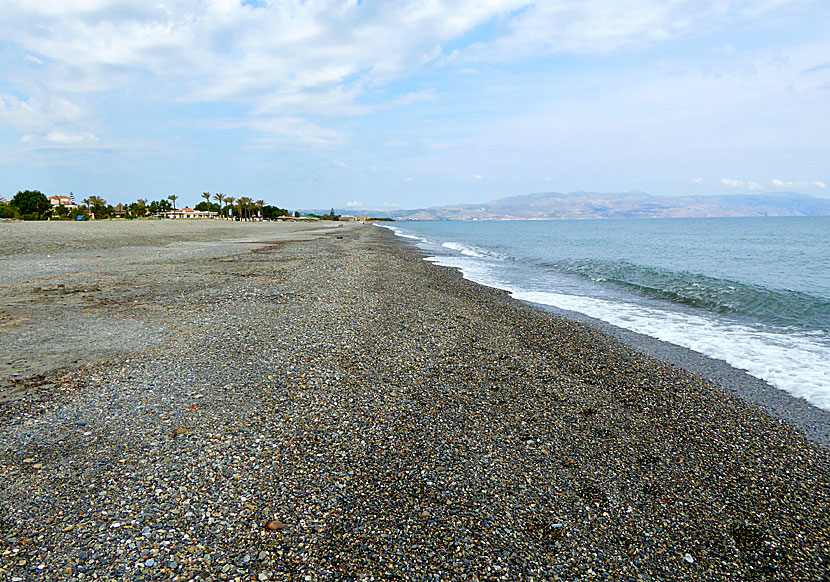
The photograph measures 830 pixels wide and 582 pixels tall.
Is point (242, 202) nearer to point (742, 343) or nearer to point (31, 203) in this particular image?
point (31, 203)

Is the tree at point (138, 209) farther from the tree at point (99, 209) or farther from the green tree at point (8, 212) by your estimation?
the green tree at point (8, 212)

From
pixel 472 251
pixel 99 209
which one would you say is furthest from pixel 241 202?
pixel 472 251

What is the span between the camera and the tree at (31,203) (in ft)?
250

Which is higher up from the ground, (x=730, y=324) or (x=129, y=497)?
(x=129, y=497)

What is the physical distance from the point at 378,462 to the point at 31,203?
99978 millimetres

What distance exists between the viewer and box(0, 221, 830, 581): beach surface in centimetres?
342

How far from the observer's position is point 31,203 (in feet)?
256

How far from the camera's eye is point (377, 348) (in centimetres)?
847

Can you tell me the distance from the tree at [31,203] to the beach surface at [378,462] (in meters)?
88.3

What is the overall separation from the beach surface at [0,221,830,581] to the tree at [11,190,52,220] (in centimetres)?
8831

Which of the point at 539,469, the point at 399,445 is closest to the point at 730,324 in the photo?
the point at 539,469

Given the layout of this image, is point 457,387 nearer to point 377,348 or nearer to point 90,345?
point 377,348

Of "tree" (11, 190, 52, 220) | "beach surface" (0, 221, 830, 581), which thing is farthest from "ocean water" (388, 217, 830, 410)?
"tree" (11, 190, 52, 220)

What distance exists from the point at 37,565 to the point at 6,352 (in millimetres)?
5930
